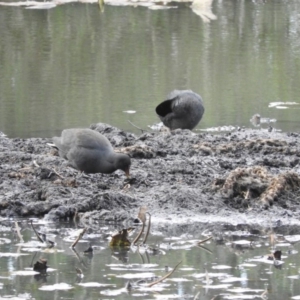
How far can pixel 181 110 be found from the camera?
450 inches

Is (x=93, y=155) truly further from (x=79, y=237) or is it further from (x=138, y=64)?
(x=138, y=64)

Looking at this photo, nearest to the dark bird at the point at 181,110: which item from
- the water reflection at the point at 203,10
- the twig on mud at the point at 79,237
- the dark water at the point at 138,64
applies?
the dark water at the point at 138,64

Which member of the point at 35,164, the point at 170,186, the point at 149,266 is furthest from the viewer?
the point at 35,164

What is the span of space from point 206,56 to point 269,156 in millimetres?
8936

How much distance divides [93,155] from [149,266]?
2.35 meters

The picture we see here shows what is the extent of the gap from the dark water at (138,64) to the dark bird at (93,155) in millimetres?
2822

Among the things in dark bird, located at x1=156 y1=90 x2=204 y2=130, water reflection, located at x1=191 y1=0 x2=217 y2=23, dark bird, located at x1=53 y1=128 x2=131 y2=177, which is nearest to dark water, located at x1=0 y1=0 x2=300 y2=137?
dark bird, located at x1=156 y1=90 x2=204 y2=130

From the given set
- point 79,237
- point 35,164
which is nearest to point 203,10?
point 79,237

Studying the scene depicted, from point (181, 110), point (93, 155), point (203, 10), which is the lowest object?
point (181, 110)

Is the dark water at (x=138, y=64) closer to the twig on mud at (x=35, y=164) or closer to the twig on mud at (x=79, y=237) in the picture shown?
the twig on mud at (x=35, y=164)

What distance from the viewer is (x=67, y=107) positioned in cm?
1327

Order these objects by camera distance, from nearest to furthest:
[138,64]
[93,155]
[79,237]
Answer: [79,237] → [93,155] → [138,64]

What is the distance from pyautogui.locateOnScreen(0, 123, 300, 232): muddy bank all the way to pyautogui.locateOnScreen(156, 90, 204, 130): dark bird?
145 centimetres

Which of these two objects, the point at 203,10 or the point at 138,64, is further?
the point at 138,64
